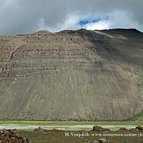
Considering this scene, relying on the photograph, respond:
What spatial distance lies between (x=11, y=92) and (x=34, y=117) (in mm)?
16991

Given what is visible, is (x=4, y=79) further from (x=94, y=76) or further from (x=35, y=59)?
(x=94, y=76)

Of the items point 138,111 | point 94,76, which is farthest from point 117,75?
point 138,111

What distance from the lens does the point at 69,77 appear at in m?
159

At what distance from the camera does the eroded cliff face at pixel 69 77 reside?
14525 centimetres

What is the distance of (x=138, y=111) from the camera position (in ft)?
486

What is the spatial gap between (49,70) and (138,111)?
122 feet

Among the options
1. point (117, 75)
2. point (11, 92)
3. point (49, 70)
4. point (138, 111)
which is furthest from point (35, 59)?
point (138, 111)

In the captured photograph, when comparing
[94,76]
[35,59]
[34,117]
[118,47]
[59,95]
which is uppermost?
[118,47]

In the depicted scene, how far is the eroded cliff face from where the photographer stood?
477 ft

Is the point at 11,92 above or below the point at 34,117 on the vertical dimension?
above

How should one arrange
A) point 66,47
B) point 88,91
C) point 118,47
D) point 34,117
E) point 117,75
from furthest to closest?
point 118,47, point 66,47, point 117,75, point 88,91, point 34,117

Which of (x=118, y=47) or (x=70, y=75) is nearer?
(x=70, y=75)

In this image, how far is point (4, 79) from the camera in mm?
167625

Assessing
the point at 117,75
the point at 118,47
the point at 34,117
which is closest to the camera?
the point at 34,117
